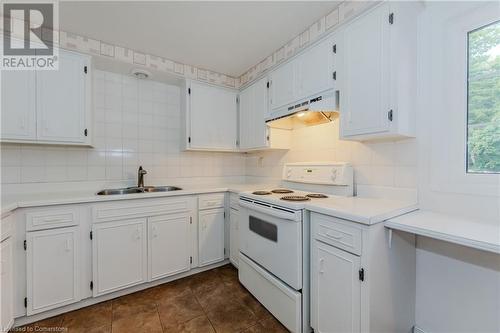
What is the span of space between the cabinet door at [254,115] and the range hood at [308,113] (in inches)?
5.9

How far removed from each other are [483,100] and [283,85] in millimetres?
1428

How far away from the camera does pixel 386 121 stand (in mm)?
1357

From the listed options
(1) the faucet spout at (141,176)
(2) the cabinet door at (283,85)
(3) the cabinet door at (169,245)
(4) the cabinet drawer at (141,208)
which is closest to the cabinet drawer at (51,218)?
(4) the cabinet drawer at (141,208)

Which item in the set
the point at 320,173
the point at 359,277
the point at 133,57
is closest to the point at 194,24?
the point at 133,57

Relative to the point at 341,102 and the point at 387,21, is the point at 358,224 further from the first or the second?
the point at 387,21

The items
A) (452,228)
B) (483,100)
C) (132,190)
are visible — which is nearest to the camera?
(452,228)

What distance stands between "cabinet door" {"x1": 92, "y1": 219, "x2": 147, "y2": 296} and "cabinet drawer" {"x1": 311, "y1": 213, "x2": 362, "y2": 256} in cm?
158

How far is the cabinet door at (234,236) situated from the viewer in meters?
2.35

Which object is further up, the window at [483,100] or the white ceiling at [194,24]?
the white ceiling at [194,24]

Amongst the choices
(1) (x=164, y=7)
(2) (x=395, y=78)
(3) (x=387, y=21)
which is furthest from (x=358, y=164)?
(1) (x=164, y=7)

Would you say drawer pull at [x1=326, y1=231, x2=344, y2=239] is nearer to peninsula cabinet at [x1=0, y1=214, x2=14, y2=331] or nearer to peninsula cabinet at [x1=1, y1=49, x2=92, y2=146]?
peninsula cabinet at [x1=0, y1=214, x2=14, y2=331]

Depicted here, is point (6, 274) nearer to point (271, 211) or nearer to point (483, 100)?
point (271, 211)

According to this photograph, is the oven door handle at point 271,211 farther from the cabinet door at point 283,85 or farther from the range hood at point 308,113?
the cabinet door at point 283,85

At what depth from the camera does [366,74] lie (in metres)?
1.45
